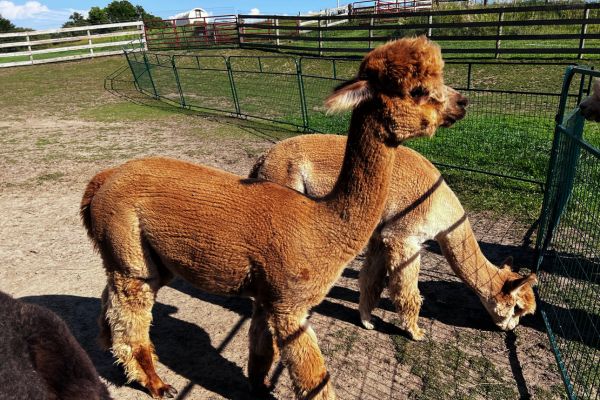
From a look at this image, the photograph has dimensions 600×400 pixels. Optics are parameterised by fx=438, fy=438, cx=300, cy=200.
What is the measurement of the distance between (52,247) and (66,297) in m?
1.24

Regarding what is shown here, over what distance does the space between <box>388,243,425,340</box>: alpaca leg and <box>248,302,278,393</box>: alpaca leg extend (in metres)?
1.13

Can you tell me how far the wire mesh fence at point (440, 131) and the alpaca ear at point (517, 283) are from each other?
2162mm

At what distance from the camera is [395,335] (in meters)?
3.70

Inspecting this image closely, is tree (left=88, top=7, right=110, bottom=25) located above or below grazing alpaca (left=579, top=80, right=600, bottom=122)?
above

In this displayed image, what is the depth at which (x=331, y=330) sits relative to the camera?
379 cm

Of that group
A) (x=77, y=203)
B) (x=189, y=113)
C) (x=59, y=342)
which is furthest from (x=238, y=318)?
(x=189, y=113)

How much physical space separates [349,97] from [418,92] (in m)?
0.36

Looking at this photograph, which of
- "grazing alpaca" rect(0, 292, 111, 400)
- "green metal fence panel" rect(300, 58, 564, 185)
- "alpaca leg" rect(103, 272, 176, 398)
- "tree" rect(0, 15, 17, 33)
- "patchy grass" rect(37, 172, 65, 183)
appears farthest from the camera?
"tree" rect(0, 15, 17, 33)

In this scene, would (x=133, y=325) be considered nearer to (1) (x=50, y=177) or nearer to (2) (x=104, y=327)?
(2) (x=104, y=327)

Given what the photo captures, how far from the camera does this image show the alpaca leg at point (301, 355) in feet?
8.15

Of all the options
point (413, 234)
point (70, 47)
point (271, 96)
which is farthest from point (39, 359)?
point (70, 47)

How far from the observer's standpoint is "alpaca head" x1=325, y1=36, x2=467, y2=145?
2.13 m

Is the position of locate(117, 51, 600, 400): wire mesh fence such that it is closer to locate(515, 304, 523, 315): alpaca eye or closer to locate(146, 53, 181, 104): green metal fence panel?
locate(146, 53, 181, 104): green metal fence panel

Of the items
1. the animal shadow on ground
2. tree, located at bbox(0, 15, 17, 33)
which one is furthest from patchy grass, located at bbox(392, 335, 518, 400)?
tree, located at bbox(0, 15, 17, 33)
